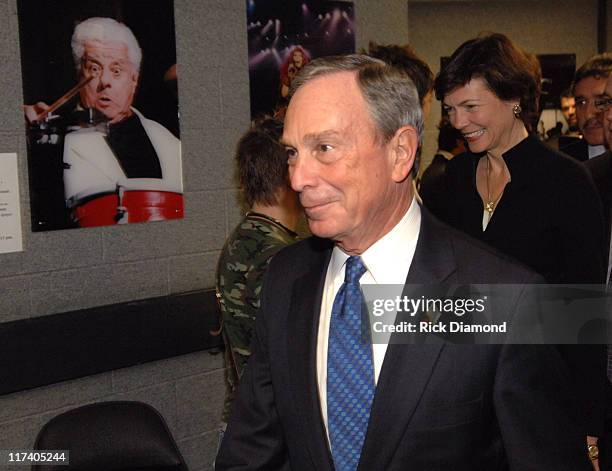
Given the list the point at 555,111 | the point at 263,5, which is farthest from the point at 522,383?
the point at 555,111

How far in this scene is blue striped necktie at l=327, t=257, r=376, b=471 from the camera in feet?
4.65

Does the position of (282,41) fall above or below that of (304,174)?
above

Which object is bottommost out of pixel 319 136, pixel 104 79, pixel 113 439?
pixel 113 439

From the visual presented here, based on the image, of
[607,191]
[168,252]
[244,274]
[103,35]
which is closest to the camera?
[244,274]

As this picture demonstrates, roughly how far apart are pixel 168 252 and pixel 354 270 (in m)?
2.35

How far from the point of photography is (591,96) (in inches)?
165

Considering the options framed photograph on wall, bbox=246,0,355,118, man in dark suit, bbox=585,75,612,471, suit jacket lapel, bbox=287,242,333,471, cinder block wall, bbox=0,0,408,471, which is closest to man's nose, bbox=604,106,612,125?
man in dark suit, bbox=585,75,612,471

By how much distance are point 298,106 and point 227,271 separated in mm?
1000

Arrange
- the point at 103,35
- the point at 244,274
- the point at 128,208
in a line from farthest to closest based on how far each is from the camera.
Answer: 1. the point at 128,208
2. the point at 103,35
3. the point at 244,274

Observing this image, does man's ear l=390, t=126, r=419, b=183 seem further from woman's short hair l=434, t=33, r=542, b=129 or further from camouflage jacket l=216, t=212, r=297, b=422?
woman's short hair l=434, t=33, r=542, b=129

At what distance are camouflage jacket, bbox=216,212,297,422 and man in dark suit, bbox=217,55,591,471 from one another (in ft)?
2.29

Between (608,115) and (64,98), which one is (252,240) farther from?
(64,98)

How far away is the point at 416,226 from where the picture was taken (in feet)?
5.08

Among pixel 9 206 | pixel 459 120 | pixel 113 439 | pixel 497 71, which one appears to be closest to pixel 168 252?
pixel 9 206
